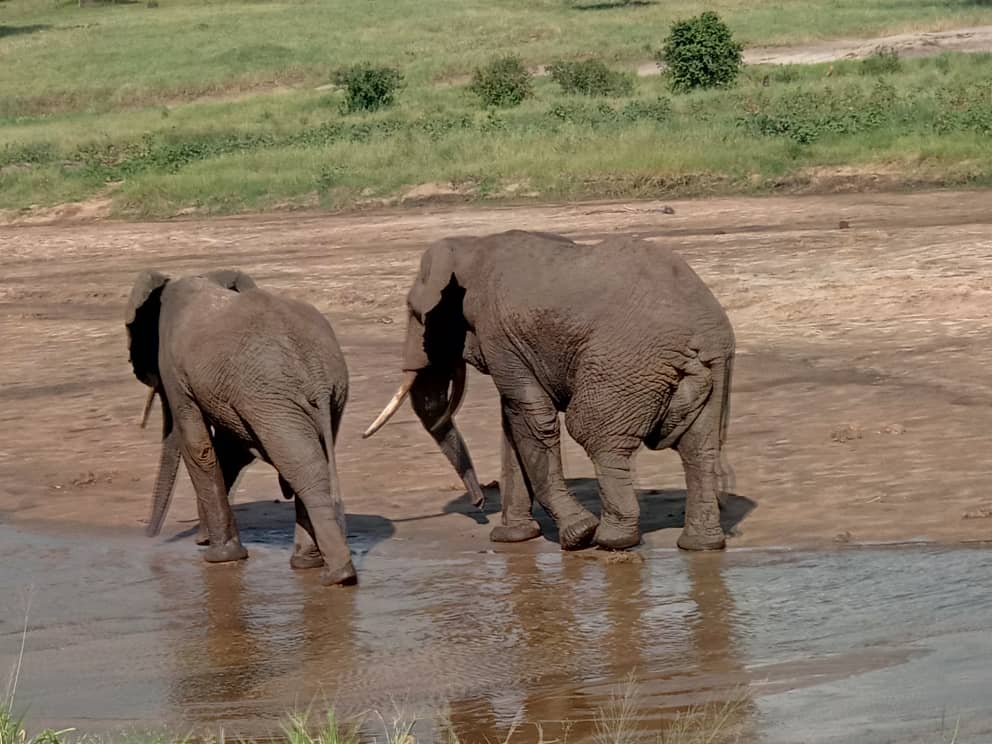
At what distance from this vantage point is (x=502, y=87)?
3553cm

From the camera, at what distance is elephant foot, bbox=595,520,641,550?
26.7 ft

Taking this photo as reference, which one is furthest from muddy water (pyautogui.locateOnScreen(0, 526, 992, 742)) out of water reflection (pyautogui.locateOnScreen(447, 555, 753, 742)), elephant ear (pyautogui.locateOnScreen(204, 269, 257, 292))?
elephant ear (pyautogui.locateOnScreen(204, 269, 257, 292))

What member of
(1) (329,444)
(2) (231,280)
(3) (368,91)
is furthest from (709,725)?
(3) (368,91)

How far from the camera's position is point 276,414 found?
312 inches

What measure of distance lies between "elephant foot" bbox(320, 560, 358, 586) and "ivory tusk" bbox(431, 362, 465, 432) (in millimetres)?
1358

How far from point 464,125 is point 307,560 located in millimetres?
21595

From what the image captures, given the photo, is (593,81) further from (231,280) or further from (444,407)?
(231,280)

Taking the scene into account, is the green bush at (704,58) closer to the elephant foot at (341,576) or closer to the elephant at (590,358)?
the elephant at (590,358)

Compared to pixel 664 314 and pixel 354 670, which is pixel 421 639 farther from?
pixel 664 314

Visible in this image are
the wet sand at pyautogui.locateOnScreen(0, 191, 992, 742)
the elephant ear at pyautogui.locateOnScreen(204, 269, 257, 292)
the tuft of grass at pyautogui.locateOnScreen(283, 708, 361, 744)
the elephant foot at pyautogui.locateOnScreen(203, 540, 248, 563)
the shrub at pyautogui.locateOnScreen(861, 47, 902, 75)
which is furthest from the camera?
the shrub at pyautogui.locateOnScreen(861, 47, 902, 75)

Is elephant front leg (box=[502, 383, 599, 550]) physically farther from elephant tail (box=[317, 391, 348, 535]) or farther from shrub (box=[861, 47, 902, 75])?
shrub (box=[861, 47, 902, 75])

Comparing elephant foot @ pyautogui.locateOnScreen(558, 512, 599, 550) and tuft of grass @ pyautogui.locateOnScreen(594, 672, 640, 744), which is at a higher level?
tuft of grass @ pyautogui.locateOnScreen(594, 672, 640, 744)

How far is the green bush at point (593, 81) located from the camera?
36031 millimetres

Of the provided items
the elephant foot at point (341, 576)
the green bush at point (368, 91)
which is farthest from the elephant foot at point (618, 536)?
the green bush at point (368, 91)
